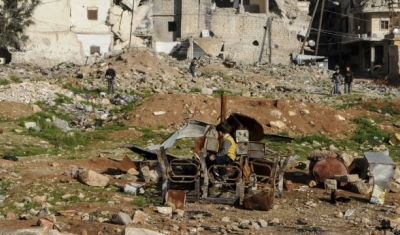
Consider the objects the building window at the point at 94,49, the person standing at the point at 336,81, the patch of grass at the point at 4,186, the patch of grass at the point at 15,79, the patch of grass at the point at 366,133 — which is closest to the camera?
the patch of grass at the point at 4,186

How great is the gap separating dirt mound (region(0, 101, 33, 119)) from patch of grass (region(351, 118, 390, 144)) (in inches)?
351

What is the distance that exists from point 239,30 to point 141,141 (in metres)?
33.9

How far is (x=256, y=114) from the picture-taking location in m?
21.9

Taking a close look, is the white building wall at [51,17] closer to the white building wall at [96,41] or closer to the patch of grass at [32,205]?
the white building wall at [96,41]

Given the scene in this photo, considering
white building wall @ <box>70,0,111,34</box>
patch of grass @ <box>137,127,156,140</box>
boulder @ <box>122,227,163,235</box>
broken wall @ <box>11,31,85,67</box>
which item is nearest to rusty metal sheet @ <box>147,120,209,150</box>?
boulder @ <box>122,227,163,235</box>

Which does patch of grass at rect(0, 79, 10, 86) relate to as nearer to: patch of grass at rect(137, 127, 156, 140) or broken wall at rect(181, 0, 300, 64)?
patch of grass at rect(137, 127, 156, 140)

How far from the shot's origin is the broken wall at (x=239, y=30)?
5197 centimetres

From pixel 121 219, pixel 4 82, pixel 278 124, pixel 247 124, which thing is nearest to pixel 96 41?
pixel 4 82

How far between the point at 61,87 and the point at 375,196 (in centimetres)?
1726

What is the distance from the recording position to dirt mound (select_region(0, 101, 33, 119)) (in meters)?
21.3

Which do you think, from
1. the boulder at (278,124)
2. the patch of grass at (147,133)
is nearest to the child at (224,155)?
the patch of grass at (147,133)

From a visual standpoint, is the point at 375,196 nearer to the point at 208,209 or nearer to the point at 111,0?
the point at 208,209

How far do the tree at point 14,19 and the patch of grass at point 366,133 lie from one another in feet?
70.9

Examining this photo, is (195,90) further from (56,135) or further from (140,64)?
(56,135)
